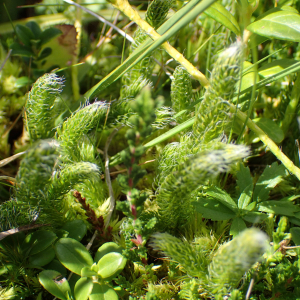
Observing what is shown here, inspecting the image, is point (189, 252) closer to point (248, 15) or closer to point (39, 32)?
point (248, 15)

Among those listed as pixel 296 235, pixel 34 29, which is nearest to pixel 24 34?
pixel 34 29

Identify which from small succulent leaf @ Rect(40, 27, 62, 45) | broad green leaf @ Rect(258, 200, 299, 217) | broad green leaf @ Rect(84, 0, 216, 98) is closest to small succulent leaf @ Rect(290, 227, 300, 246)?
broad green leaf @ Rect(258, 200, 299, 217)

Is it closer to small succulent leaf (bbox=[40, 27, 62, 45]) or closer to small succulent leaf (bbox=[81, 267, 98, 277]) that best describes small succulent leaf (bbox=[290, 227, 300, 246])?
small succulent leaf (bbox=[81, 267, 98, 277])

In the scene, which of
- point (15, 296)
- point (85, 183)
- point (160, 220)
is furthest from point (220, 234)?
point (15, 296)

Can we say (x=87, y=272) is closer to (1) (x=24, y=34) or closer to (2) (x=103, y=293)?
(2) (x=103, y=293)

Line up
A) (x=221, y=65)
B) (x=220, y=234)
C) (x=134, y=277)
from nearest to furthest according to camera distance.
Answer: (x=221, y=65) < (x=134, y=277) < (x=220, y=234)

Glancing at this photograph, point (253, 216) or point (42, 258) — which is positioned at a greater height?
point (253, 216)
